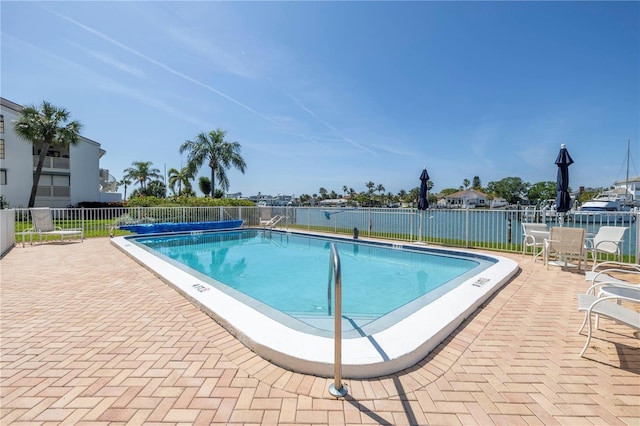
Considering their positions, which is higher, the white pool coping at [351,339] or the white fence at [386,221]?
the white fence at [386,221]

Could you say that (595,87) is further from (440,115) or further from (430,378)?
(430,378)

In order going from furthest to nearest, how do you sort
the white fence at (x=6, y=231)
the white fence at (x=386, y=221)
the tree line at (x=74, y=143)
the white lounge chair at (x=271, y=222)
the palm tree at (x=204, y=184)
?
1. the palm tree at (x=204, y=184)
2. the tree line at (x=74, y=143)
3. the white lounge chair at (x=271, y=222)
4. the white fence at (x=386, y=221)
5. the white fence at (x=6, y=231)

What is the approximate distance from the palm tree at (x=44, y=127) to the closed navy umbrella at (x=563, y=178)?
2622cm

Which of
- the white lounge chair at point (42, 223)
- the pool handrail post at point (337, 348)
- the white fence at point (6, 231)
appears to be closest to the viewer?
the pool handrail post at point (337, 348)

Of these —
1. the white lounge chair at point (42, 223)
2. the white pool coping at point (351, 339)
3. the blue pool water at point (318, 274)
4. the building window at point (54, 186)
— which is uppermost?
the building window at point (54, 186)

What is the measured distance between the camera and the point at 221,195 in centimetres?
2425

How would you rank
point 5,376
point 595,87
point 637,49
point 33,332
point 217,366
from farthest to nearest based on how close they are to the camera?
point 595,87
point 637,49
point 33,332
point 217,366
point 5,376

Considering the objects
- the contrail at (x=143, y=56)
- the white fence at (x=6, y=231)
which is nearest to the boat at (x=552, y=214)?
the contrail at (x=143, y=56)

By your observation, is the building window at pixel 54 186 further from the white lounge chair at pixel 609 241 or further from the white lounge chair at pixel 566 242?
the white lounge chair at pixel 609 241

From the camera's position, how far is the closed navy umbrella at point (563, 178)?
656cm

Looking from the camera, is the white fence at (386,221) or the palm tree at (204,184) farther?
the palm tree at (204,184)

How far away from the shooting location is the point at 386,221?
1100cm

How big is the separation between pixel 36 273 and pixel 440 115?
21.4m

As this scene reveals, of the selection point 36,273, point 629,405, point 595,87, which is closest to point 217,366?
point 629,405
